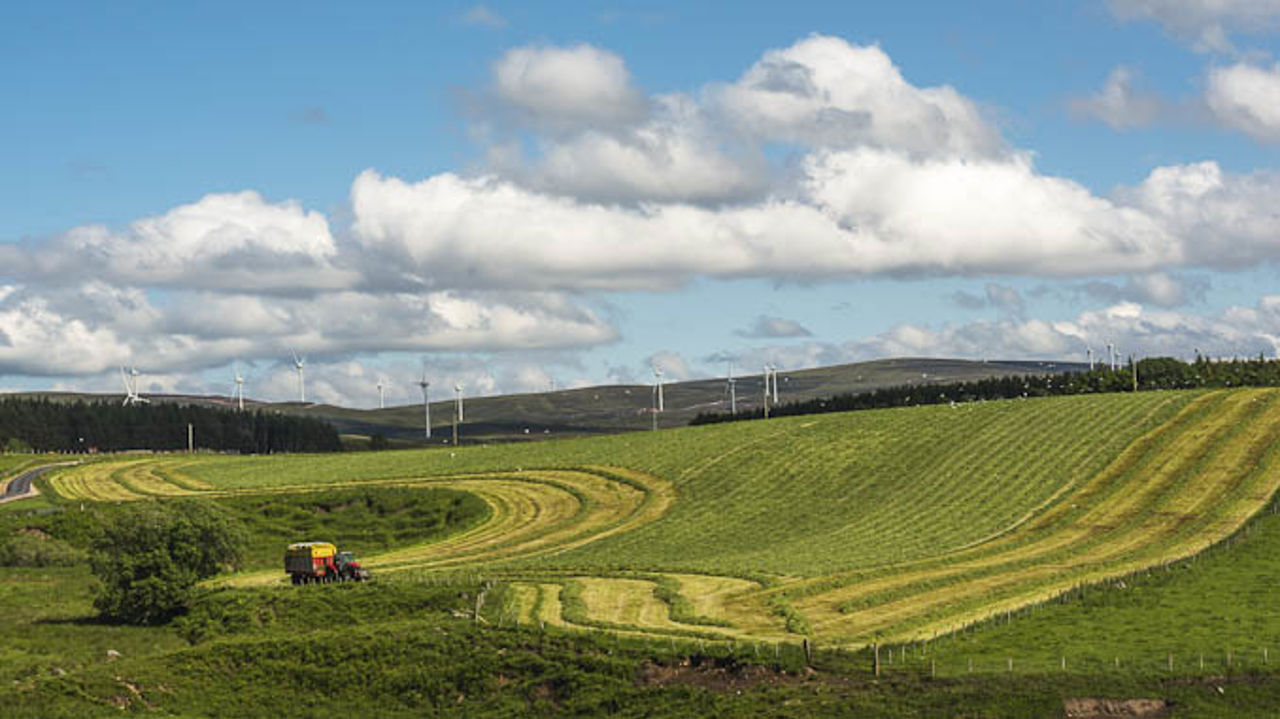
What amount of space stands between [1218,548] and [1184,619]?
93.2 feet

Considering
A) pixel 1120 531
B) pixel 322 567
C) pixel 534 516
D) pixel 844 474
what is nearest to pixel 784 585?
pixel 322 567

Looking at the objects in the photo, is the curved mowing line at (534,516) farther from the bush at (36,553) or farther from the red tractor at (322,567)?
the bush at (36,553)

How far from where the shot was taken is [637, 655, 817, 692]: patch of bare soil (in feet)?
220

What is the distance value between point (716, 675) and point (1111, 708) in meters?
18.3

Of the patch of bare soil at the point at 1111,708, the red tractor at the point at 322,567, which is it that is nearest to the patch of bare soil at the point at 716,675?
the patch of bare soil at the point at 1111,708

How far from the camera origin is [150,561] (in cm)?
10025

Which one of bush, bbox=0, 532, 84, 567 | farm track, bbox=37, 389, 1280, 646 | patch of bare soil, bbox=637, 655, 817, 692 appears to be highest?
farm track, bbox=37, 389, 1280, 646

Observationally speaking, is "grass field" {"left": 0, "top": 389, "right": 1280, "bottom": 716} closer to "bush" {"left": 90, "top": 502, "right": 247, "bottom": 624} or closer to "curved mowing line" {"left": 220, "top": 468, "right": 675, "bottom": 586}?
"curved mowing line" {"left": 220, "top": 468, "right": 675, "bottom": 586}

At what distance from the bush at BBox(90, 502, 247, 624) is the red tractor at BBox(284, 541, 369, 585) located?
7.41 m

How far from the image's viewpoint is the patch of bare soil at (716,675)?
2638 inches

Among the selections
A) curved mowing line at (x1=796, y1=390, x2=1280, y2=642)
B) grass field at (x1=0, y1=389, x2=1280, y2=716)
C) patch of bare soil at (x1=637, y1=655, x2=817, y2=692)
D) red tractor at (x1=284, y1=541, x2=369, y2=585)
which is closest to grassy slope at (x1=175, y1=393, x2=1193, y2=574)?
grass field at (x1=0, y1=389, x2=1280, y2=716)

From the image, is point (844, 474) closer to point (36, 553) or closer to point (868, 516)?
point (868, 516)

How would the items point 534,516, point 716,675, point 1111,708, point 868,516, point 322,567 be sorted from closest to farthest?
point 1111,708
point 716,675
point 322,567
point 868,516
point 534,516

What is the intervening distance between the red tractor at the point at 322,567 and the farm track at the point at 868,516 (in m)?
4.65
